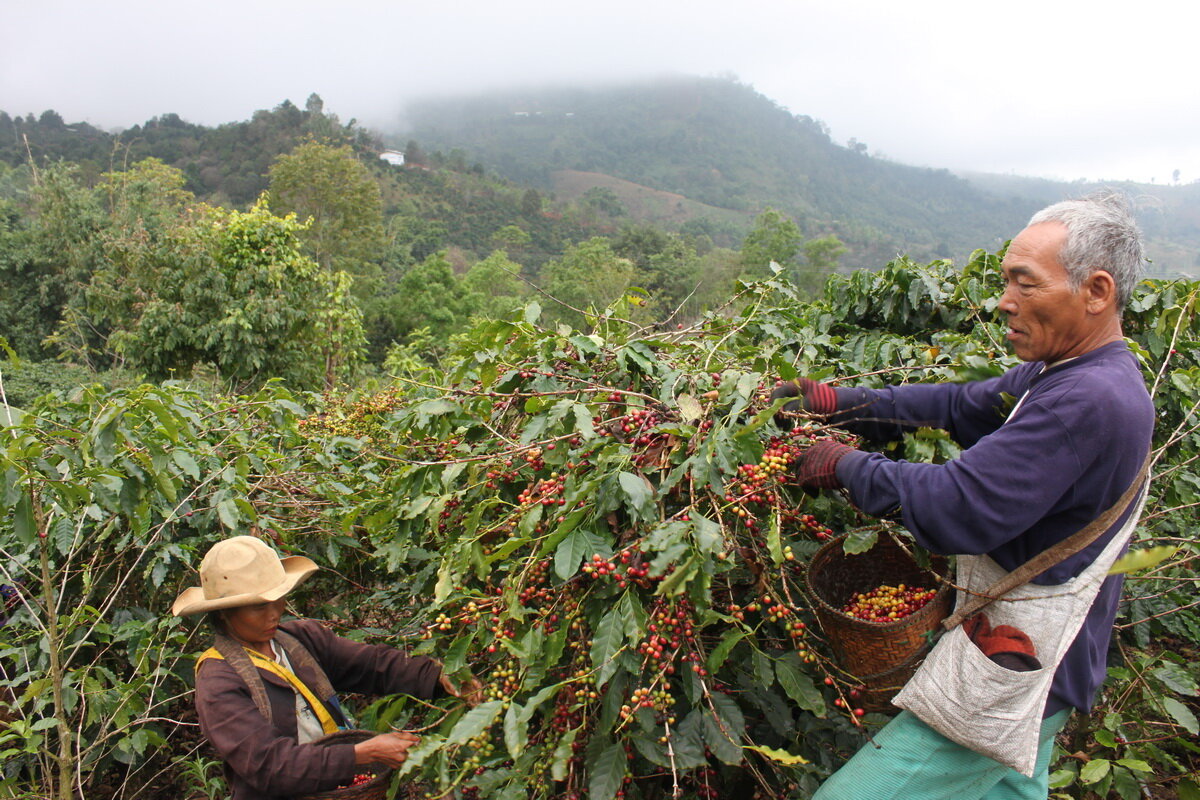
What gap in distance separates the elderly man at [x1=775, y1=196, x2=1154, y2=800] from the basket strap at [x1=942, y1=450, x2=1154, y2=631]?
0.01m

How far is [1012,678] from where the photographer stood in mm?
1353

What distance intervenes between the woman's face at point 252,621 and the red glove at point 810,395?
4.73 ft

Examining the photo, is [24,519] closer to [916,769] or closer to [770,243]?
[916,769]

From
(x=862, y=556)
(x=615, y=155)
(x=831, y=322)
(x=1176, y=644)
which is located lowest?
(x=1176, y=644)

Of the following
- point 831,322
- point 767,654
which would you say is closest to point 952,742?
point 767,654

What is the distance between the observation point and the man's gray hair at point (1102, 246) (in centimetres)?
137

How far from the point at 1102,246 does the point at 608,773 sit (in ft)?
4.61

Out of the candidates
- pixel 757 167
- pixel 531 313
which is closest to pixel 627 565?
pixel 531 313

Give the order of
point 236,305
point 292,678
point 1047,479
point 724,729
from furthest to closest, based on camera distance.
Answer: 1. point 236,305
2. point 292,678
3. point 724,729
4. point 1047,479

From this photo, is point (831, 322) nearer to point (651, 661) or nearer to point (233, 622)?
point (651, 661)

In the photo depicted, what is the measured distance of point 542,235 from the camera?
59.2 m

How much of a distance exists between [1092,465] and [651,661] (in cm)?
96

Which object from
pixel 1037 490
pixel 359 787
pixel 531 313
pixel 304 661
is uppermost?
pixel 531 313

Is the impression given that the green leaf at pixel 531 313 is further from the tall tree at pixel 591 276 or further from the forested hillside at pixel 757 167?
the forested hillside at pixel 757 167
